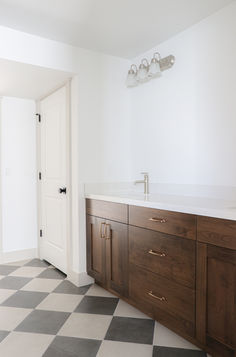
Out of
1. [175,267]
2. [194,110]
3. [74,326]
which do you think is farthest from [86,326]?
[194,110]

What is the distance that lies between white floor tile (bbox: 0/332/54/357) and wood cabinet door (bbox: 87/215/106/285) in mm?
746

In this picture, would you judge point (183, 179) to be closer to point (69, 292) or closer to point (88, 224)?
point (88, 224)

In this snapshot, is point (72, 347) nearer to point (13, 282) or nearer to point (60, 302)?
point (60, 302)

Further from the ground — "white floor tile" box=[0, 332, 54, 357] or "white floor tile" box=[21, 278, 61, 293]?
"white floor tile" box=[0, 332, 54, 357]

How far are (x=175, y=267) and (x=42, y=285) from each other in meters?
1.48

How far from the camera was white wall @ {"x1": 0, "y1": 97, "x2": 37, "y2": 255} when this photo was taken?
3387 millimetres

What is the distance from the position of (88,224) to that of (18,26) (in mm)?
1739

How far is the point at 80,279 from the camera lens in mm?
2660

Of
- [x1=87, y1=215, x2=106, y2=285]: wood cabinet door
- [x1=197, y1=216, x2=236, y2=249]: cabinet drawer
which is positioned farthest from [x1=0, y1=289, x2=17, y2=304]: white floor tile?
[x1=197, y1=216, x2=236, y2=249]: cabinet drawer

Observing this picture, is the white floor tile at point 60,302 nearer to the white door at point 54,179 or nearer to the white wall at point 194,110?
the white door at point 54,179

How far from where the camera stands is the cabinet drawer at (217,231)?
1.40m

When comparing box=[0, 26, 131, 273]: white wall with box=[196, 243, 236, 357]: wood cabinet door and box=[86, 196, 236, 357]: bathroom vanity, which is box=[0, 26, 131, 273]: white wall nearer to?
box=[86, 196, 236, 357]: bathroom vanity

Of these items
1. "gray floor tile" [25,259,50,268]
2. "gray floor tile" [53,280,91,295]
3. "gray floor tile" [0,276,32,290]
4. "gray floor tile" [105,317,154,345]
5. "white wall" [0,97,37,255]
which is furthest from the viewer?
"white wall" [0,97,37,255]

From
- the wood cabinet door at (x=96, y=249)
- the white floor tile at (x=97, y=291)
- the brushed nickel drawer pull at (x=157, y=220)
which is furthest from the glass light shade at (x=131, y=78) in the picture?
the white floor tile at (x=97, y=291)
